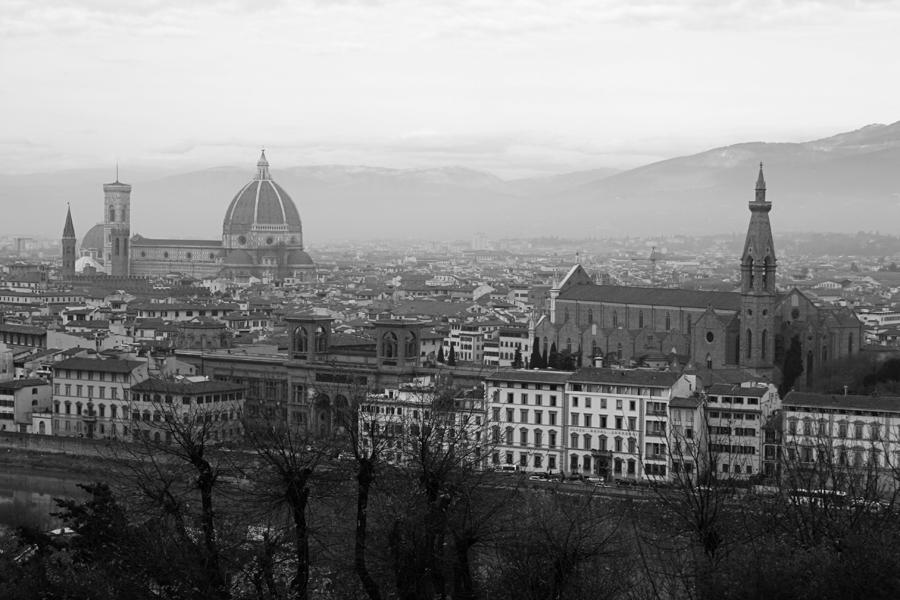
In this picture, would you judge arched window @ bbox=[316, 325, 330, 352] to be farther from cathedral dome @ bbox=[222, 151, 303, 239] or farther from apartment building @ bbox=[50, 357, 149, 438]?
cathedral dome @ bbox=[222, 151, 303, 239]

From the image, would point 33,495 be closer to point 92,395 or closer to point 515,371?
point 92,395

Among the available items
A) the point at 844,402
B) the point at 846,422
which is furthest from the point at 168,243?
the point at 846,422

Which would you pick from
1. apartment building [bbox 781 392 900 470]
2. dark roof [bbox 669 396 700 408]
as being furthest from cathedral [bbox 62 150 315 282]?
apartment building [bbox 781 392 900 470]

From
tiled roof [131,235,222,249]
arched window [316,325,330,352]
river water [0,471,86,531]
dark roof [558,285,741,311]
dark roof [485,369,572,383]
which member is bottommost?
river water [0,471,86,531]

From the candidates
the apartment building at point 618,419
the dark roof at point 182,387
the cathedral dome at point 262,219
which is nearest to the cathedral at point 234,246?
the cathedral dome at point 262,219

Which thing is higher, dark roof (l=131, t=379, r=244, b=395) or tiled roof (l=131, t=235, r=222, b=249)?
tiled roof (l=131, t=235, r=222, b=249)

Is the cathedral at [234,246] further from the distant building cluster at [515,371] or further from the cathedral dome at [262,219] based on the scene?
the distant building cluster at [515,371]
